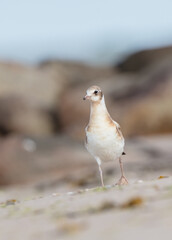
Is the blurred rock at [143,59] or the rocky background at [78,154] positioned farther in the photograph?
the blurred rock at [143,59]

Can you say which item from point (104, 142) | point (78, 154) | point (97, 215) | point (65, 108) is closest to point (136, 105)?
point (65, 108)

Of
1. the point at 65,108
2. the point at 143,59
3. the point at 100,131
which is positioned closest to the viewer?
the point at 100,131

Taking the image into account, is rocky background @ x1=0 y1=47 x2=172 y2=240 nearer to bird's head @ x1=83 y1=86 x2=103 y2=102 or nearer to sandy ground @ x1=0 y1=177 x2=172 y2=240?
sandy ground @ x1=0 y1=177 x2=172 y2=240

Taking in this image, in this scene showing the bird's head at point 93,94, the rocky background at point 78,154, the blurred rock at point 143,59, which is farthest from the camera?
the blurred rock at point 143,59

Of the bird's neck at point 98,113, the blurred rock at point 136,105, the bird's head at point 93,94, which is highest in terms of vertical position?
the blurred rock at point 136,105

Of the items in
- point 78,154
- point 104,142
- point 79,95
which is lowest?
point 104,142

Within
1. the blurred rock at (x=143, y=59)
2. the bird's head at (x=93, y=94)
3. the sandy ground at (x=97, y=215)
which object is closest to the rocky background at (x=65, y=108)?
the blurred rock at (x=143, y=59)

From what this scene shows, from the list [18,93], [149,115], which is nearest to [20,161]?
[149,115]

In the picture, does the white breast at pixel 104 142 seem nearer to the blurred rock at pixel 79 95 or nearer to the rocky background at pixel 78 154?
the rocky background at pixel 78 154

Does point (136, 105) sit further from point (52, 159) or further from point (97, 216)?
point (97, 216)

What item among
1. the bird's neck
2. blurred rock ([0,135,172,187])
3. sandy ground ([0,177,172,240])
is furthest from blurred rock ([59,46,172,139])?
sandy ground ([0,177,172,240])

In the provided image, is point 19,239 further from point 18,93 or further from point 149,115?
point 18,93
